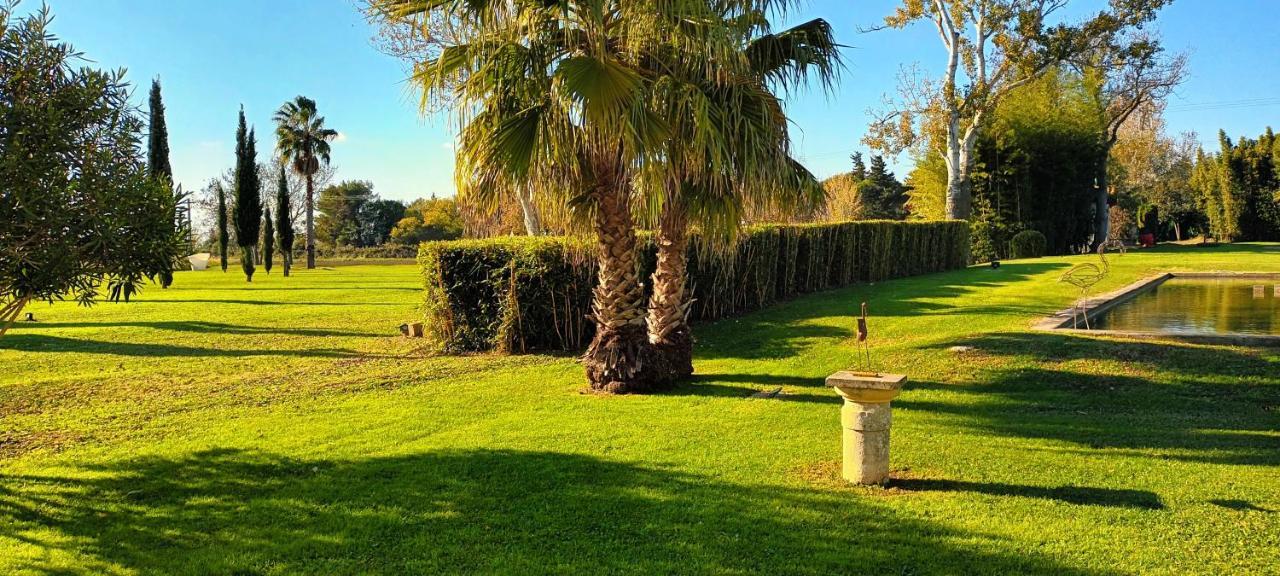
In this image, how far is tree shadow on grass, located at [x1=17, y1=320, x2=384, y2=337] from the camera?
14.0 meters

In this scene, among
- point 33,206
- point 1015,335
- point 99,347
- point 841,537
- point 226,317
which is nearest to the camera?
point 841,537

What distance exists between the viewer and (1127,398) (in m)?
7.17

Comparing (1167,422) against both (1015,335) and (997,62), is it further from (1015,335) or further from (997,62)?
(997,62)

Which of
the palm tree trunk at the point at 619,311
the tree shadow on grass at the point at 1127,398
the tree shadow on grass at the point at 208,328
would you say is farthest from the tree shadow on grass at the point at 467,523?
the tree shadow on grass at the point at 208,328

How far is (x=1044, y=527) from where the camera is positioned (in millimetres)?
4168

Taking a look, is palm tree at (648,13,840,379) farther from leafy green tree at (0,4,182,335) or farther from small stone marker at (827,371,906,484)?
leafy green tree at (0,4,182,335)

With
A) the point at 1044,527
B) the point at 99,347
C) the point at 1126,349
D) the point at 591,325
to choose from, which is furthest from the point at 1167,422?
the point at 99,347

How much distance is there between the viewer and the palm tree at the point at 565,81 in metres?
6.80

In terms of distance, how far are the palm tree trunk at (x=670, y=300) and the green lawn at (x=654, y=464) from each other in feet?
1.55

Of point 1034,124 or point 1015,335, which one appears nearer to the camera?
point 1015,335

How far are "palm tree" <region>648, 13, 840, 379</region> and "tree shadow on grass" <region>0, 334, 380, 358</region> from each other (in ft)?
16.8

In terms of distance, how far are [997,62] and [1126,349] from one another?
24872 millimetres

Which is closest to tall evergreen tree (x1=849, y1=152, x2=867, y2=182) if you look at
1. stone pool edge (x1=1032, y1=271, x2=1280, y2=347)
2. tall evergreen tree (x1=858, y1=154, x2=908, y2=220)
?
tall evergreen tree (x1=858, y1=154, x2=908, y2=220)

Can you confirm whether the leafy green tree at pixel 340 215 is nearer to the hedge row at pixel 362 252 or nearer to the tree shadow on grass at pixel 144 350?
the hedge row at pixel 362 252
